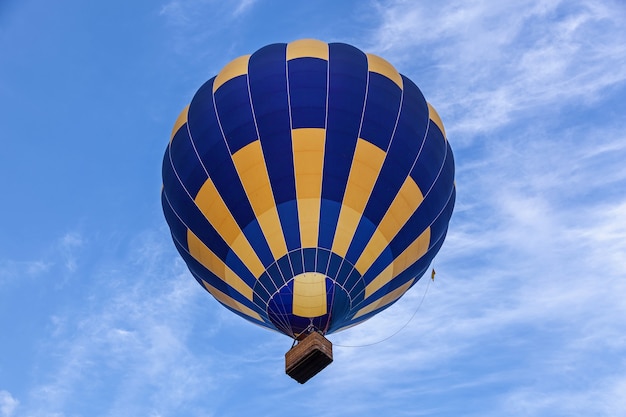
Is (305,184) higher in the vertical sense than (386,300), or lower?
higher

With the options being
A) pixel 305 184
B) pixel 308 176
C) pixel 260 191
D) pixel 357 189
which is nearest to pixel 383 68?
pixel 357 189

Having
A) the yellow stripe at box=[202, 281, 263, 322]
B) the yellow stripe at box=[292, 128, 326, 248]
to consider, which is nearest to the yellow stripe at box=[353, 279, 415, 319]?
the yellow stripe at box=[202, 281, 263, 322]

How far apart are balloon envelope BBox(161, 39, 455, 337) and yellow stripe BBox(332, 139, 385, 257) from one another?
0.07 feet

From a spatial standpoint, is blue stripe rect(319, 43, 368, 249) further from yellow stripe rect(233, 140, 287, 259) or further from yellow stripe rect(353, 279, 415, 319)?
yellow stripe rect(353, 279, 415, 319)

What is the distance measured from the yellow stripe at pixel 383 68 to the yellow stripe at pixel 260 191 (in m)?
3.29

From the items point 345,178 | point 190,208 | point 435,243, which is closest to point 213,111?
point 190,208

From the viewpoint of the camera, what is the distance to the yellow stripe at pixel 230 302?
16.3 m

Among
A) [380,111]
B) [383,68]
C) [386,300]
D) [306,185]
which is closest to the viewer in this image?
[306,185]

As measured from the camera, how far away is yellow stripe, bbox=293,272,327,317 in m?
14.8

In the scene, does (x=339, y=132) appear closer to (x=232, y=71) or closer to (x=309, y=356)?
(x=232, y=71)

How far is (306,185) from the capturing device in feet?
49.8

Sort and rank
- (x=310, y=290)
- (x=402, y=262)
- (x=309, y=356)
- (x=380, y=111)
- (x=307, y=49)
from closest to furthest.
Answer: (x=309, y=356) < (x=310, y=290) < (x=380, y=111) < (x=402, y=262) < (x=307, y=49)

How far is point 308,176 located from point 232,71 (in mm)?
3221

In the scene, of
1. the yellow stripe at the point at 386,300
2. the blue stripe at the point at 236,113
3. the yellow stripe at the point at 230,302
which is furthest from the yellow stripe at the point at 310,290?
the blue stripe at the point at 236,113
